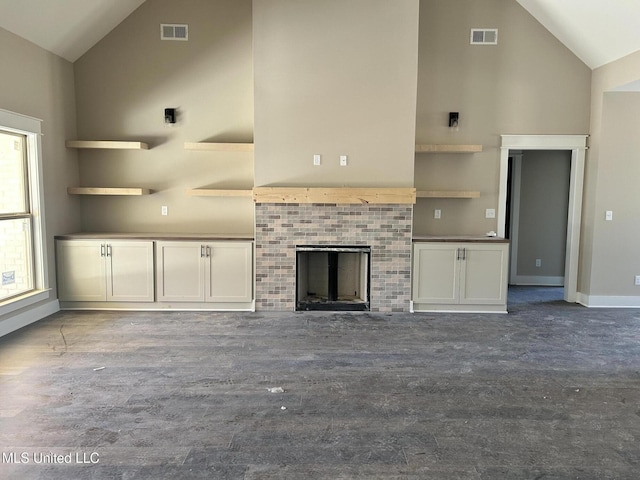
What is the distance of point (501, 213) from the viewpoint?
18.2 feet

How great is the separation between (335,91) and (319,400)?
3430 mm

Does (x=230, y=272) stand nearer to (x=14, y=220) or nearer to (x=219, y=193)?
(x=219, y=193)

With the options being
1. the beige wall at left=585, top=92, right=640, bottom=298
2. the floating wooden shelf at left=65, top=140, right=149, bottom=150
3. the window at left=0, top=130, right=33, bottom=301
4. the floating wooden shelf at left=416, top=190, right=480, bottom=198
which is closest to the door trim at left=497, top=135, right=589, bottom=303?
the beige wall at left=585, top=92, right=640, bottom=298

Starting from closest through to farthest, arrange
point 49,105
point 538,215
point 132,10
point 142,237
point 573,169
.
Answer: point 49,105 → point 142,237 → point 132,10 → point 573,169 → point 538,215

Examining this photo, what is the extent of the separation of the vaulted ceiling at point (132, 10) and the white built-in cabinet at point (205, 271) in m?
2.49

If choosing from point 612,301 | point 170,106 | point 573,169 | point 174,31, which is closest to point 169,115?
point 170,106

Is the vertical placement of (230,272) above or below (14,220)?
below

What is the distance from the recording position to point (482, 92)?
545 centimetres

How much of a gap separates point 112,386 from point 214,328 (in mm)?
1435

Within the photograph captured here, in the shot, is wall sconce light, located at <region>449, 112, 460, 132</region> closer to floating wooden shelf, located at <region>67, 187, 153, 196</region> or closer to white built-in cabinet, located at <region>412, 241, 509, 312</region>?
white built-in cabinet, located at <region>412, 241, 509, 312</region>

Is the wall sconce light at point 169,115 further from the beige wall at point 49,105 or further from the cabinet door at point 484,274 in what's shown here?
the cabinet door at point 484,274

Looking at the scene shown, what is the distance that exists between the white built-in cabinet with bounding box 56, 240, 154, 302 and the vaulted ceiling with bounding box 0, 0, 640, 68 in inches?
88.0

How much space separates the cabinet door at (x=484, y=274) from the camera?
16.4 feet

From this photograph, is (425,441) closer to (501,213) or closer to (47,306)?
(501,213)
